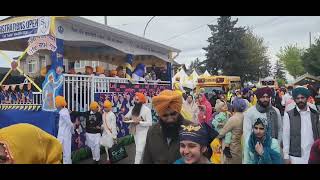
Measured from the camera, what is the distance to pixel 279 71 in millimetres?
6559

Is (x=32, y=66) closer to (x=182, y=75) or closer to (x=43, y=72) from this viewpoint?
(x=43, y=72)

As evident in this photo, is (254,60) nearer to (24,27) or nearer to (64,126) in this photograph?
(64,126)

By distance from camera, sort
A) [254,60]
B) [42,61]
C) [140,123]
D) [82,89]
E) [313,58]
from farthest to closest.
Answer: [42,61], [82,89], [140,123], [254,60], [313,58]

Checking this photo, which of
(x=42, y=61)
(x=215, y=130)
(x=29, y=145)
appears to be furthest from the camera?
(x=42, y=61)

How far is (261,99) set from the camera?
5180mm

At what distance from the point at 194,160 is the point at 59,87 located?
12.2ft

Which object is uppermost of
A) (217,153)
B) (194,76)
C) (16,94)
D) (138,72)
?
(138,72)

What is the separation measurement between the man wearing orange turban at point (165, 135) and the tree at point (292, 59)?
2.18 metres

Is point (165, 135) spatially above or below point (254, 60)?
below

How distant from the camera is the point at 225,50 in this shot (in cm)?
592

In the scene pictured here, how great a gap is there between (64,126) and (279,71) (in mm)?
3323

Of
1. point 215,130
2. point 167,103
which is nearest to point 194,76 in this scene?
point 215,130

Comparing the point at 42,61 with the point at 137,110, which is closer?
the point at 137,110
